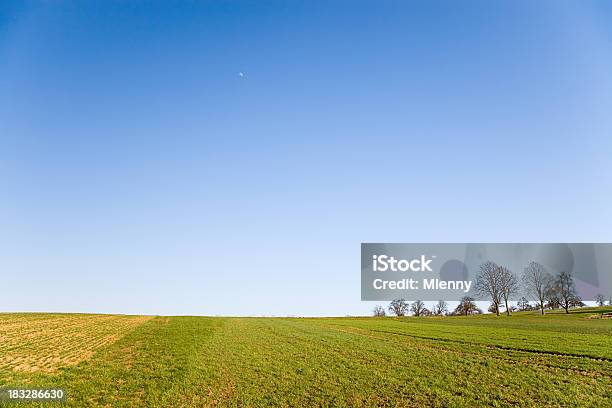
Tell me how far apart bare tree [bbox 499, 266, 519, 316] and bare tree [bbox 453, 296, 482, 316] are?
31.1m

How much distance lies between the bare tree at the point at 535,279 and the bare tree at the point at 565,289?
113 inches

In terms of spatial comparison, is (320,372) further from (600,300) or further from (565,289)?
(600,300)

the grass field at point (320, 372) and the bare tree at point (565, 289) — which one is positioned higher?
the bare tree at point (565, 289)

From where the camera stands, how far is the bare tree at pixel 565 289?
12862cm

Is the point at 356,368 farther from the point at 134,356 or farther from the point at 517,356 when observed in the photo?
the point at 134,356

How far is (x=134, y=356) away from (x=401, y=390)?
79.2 feet

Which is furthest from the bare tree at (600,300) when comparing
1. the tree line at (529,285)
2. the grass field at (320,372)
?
the grass field at (320,372)

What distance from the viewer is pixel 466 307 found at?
16438 cm

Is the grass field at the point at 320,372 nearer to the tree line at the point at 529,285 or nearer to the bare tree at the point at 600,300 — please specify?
the tree line at the point at 529,285

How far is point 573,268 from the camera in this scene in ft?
447

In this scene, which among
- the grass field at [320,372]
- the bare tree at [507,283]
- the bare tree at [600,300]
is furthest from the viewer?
the bare tree at [600,300]

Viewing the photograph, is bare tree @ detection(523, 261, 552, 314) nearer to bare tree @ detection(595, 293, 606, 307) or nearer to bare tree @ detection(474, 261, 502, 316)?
bare tree @ detection(474, 261, 502, 316)

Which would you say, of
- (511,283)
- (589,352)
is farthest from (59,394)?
(511,283)

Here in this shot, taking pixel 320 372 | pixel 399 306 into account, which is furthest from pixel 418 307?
pixel 320 372
